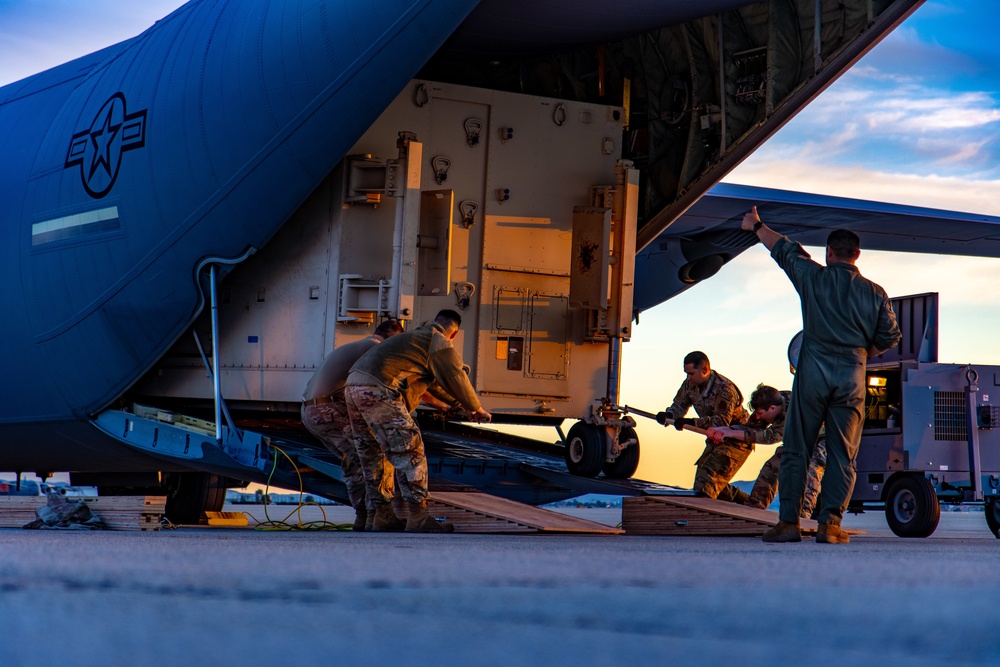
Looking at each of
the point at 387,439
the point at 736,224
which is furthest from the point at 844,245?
the point at 736,224

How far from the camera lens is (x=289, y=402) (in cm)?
942

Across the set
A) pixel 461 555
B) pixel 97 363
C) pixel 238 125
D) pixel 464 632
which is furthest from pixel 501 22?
pixel 464 632

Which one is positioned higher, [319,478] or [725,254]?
[725,254]

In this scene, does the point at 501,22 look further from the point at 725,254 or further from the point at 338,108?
the point at 725,254

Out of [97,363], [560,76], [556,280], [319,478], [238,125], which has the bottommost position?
[319,478]

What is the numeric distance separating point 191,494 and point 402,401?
618 cm


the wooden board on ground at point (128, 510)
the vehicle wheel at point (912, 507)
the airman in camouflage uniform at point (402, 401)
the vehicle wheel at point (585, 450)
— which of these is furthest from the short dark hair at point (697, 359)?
the wooden board on ground at point (128, 510)

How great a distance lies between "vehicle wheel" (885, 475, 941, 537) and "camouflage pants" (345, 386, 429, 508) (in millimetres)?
4268

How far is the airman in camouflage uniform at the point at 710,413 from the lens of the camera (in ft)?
31.5

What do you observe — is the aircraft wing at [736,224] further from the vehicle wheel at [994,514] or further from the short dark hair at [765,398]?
the vehicle wheel at [994,514]

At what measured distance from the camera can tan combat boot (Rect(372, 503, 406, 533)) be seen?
7.65 m

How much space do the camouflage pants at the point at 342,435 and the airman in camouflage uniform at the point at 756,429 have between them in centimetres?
292

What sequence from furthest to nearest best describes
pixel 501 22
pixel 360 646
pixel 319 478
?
1. pixel 501 22
2. pixel 319 478
3. pixel 360 646

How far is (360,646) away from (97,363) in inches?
333
